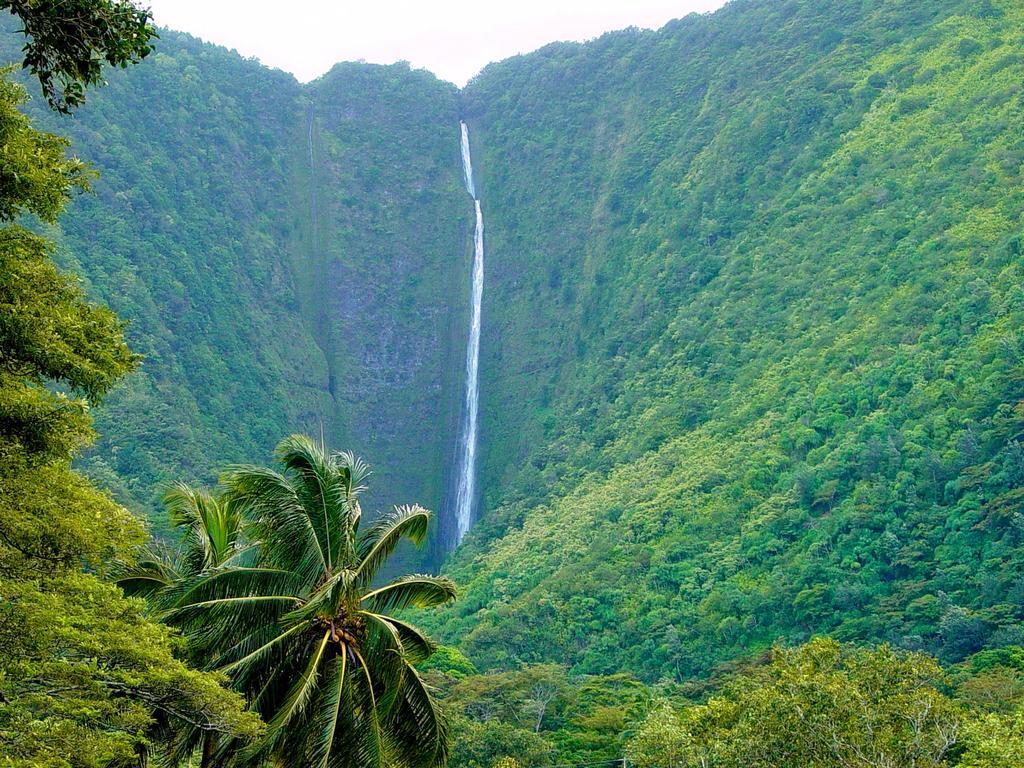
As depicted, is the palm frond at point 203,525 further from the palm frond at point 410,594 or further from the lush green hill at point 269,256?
the lush green hill at point 269,256


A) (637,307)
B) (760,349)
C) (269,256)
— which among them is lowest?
(760,349)

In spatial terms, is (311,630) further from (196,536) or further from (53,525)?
(53,525)

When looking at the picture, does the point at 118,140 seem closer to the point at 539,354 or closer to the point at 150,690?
the point at 539,354

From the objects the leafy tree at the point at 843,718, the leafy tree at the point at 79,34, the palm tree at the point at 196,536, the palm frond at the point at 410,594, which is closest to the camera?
the leafy tree at the point at 79,34

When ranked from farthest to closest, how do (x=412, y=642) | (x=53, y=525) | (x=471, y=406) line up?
(x=471, y=406) < (x=412, y=642) < (x=53, y=525)

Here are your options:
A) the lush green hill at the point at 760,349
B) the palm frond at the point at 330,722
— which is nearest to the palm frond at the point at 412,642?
the palm frond at the point at 330,722

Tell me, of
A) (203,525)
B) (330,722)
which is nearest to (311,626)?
(330,722)

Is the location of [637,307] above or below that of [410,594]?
above
